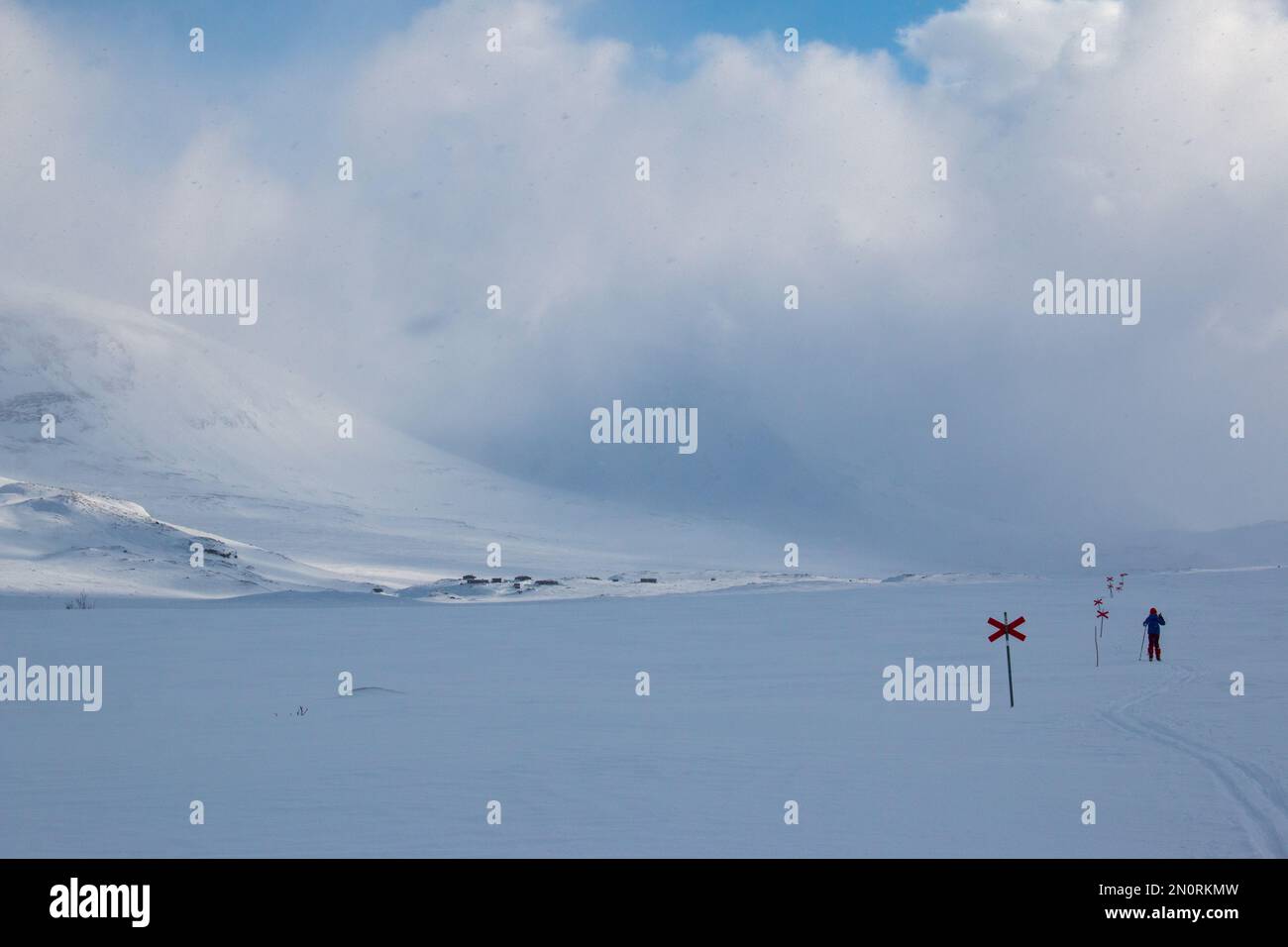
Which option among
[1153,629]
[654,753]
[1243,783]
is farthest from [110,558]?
[1243,783]

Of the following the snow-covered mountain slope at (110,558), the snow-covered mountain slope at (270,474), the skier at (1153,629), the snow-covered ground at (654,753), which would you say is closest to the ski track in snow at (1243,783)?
the snow-covered ground at (654,753)

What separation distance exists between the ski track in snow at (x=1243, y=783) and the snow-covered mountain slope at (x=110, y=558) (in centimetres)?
4867

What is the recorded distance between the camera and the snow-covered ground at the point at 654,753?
8977 millimetres

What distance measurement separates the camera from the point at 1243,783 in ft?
33.6

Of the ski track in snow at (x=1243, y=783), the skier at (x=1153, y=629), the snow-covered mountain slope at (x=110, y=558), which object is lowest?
the ski track in snow at (x=1243, y=783)

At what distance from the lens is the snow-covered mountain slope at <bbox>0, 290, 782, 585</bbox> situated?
121m

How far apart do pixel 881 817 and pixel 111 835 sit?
236 inches

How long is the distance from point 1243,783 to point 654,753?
5.62m

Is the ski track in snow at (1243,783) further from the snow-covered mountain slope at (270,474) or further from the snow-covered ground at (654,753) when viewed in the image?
the snow-covered mountain slope at (270,474)

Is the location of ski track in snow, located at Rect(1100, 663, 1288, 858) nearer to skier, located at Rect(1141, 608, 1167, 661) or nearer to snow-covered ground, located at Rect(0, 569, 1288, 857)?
snow-covered ground, located at Rect(0, 569, 1288, 857)

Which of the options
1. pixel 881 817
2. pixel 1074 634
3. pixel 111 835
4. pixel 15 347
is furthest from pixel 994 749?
pixel 15 347
